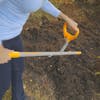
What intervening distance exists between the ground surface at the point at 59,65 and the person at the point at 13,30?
0.57 metres

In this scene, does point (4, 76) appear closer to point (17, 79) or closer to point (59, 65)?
point (17, 79)

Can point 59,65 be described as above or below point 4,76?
below

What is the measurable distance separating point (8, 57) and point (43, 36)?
1706 millimetres

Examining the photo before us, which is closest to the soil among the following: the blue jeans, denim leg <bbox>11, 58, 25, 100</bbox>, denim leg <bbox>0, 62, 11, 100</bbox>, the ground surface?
the ground surface

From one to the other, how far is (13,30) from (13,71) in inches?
16.5

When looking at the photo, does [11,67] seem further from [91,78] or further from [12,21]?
[91,78]

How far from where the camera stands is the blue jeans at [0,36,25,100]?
2.45 m

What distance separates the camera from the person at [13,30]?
6.85ft

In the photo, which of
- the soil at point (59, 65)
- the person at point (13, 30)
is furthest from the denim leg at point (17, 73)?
the soil at point (59, 65)

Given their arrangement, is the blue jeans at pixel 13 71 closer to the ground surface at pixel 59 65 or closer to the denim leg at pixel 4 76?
the denim leg at pixel 4 76

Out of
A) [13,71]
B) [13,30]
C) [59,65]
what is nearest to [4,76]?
[13,71]

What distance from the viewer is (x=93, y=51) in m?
3.79

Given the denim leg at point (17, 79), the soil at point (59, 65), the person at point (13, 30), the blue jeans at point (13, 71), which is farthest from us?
the soil at point (59, 65)

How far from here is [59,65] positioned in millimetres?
3510
